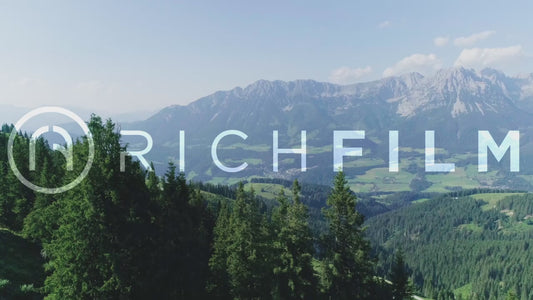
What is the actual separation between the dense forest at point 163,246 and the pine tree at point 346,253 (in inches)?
4.0

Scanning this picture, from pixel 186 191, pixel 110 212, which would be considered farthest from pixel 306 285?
pixel 110 212

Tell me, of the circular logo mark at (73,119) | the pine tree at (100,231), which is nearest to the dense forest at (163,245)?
the pine tree at (100,231)

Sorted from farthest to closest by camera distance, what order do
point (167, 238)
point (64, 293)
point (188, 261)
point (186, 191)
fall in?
point (186, 191), point (188, 261), point (167, 238), point (64, 293)

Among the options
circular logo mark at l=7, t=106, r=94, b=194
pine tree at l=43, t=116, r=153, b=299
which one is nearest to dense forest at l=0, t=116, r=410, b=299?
pine tree at l=43, t=116, r=153, b=299

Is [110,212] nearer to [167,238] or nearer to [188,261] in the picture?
[167,238]

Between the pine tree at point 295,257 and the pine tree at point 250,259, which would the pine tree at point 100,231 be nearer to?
the pine tree at point 250,259

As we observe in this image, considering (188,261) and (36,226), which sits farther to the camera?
(36,226)

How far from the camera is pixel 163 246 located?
28.9 m

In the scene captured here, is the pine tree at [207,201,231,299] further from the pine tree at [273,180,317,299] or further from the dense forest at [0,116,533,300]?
the pine tree at [273,180,317,299]

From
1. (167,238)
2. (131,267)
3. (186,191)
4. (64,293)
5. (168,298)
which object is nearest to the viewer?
(64,293)

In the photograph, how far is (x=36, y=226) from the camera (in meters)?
40.2

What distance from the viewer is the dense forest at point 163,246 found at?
2302cm

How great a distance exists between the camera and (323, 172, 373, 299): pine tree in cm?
3400

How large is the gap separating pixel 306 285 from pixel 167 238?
1433cm
